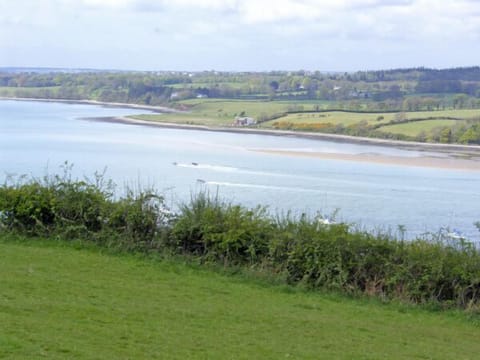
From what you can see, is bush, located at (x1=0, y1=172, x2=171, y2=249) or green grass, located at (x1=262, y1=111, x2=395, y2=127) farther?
green grass, located at (x1=262, y1=111, x2=395, y2=127)

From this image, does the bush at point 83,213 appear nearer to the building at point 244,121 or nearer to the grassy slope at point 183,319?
the grassy slope at point 183,319

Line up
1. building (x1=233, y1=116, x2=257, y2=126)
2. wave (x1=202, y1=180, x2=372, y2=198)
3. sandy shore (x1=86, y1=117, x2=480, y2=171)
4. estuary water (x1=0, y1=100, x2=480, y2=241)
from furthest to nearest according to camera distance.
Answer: building (x1=233, y1=116, x2=257, y2=126) < sandy shore (x1=86, y1=117, x2=480, y2=171) < wave (x1=202, y1=180, x2=372, y2=198) < estuary water (x1=0, y1=100, x2=480, y2=241)

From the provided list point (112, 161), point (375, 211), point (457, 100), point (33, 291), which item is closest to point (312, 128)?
point (457, 100)

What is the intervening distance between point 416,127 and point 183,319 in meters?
39.0

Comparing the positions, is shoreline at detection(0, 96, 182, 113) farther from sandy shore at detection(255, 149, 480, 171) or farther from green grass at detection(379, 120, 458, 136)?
sandy shore at detection(255, 149, 480, 171)

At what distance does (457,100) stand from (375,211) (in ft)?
138

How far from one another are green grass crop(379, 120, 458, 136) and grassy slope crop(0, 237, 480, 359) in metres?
35.4

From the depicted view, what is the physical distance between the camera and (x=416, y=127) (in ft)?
145

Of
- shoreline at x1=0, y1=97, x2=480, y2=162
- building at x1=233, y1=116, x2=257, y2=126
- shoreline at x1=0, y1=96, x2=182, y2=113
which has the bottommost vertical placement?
shoreline at x1=0, y1=97, x2=480, y2=162

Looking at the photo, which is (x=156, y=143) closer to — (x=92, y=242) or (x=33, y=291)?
(x=92, y=242)

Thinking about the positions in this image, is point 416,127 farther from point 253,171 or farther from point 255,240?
point 255,240

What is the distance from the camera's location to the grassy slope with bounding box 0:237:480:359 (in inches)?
218

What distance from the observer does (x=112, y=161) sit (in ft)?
86.1

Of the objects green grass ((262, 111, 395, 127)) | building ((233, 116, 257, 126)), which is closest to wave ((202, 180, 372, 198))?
green grass ((262, 111, 395, 127))
